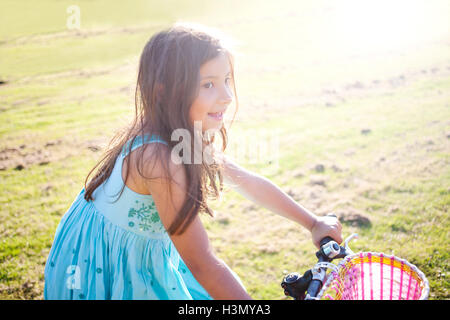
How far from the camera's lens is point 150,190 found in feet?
5.67

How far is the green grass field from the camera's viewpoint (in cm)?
390

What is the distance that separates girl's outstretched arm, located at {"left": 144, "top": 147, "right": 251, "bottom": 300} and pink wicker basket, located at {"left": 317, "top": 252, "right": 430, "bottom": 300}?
0.43m

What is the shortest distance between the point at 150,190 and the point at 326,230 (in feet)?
2.90

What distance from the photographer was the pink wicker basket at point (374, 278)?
1.62 metres

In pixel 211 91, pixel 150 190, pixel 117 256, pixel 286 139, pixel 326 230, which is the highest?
pixel 211 91

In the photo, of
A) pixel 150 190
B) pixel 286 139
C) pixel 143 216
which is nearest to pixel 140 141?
pixel 150 190

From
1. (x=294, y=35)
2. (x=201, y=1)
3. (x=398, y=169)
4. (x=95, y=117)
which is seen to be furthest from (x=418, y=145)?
(x=201, y=1)

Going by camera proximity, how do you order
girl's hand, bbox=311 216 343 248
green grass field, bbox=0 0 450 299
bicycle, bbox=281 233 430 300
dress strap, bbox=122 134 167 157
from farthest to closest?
green grass field, bbox=0 0 450 299
girl's hand, bbox=311 216 343 248
dress strap, bbox=122 134 167 157
bicycle, bbox=281 233 430 300

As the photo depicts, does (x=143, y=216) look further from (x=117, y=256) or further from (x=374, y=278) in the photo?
(x=374, y=278)

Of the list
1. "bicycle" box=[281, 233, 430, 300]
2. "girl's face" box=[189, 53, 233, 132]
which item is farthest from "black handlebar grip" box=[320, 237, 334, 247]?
"girl's face" box=[189, 53, 233, 132]

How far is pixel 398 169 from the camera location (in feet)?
17.6

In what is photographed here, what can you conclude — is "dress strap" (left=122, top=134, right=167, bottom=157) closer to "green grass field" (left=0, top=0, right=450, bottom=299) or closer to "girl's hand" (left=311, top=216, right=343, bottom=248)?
"green grass field" (left=0, top=0, right=450, bottom=299)

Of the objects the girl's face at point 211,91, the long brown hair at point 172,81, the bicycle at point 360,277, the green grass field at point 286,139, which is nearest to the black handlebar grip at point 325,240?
the bicycle at point 360,277

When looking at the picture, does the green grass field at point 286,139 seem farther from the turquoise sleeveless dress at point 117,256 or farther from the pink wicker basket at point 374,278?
the pink wicker basket at point 374,278
